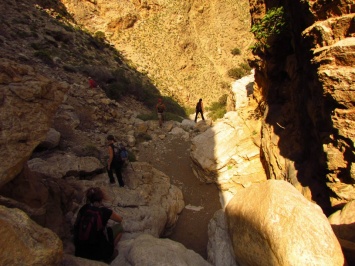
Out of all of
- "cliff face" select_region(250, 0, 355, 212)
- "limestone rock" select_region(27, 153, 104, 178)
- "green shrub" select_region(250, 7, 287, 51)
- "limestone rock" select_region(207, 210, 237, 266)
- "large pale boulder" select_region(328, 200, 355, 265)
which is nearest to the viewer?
"large pale boulder" select_region(328, 200, 355, 265)

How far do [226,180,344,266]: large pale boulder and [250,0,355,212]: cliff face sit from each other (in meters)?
1.30

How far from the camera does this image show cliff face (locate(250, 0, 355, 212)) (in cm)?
436

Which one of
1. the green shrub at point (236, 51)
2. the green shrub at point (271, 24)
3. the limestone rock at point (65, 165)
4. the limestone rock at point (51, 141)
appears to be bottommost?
the limestone rock at point (65, 165)

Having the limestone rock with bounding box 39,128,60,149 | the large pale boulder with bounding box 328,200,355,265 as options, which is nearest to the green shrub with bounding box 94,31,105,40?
the limestone rock with bounding box 39,128,60,149

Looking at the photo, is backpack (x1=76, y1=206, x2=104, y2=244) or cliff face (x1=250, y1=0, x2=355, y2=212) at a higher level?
cliff face (x1=250, y1=0, x2=355, y2=212)

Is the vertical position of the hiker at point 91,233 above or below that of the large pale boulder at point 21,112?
below

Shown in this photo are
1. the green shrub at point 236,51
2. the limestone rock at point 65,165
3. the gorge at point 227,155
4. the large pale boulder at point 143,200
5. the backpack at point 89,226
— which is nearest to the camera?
the gorge at point 227,155

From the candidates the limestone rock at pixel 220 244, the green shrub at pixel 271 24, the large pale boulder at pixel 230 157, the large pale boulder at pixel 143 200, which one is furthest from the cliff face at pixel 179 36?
the limestone rock at pixel 220 244

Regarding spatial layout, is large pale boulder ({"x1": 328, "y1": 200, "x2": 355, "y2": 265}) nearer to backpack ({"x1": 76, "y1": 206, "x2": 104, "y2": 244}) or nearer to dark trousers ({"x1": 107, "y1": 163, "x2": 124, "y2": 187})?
backpack ({"x1": 76, "y1": 206, "x2": 104, "y2": 244})

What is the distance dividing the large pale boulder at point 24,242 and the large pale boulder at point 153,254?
146 cm

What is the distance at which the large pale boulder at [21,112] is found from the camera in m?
3.67

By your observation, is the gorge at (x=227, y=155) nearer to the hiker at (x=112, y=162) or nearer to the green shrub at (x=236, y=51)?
the hiker at (x=112, y=162)

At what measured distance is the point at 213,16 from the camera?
34.6 m

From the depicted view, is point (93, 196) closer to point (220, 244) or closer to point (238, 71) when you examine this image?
point (220, 244)
